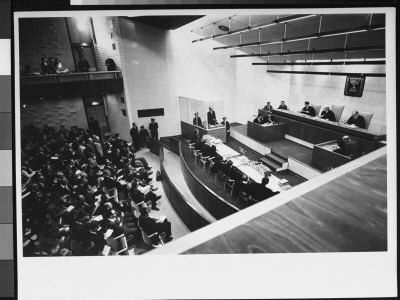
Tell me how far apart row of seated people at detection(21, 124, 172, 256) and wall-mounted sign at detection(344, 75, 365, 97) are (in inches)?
298

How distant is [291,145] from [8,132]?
690 cm

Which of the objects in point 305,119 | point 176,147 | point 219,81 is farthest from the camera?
point 219,81

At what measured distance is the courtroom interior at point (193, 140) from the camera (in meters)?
1.38

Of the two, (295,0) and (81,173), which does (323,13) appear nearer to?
(295,0)

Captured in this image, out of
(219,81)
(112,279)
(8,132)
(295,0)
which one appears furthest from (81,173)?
(219,81)

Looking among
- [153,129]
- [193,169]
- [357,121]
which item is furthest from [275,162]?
[153,129]

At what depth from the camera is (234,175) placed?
5379mm

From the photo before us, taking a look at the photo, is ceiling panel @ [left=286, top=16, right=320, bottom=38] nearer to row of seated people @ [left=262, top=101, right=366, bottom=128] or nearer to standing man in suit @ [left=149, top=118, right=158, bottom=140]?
row of seated people @ [left=262, top=101, right=366, bottom=128]

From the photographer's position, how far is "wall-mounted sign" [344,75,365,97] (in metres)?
8.13

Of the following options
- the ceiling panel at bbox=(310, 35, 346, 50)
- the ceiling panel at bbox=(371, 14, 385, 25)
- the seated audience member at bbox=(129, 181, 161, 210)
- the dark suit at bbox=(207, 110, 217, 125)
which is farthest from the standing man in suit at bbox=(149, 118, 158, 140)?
the ceiling panel at bbox=(371, 14, 385, 25)

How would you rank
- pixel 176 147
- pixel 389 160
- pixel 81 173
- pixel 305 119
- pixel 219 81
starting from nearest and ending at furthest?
pixel 389 160
pixel 81 173
pixel 305 119
pixel 176 147
pixel 219 81

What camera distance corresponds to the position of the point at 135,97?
24.0 feet

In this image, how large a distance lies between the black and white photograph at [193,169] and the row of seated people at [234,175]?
0.03 meters

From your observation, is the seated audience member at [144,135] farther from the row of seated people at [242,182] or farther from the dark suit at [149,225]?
the dark suit at [149,225]
